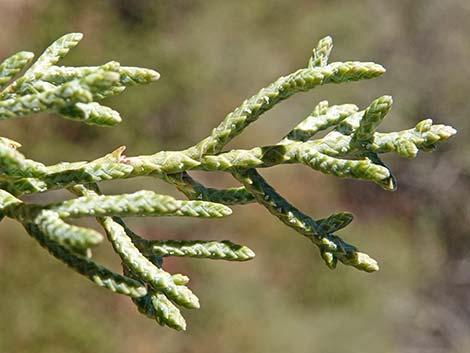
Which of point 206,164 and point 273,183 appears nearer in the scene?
point 206,164

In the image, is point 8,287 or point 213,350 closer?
point 8,287

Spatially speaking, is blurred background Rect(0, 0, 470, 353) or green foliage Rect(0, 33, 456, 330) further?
blurred background Rect(0, 0, 470, 353)

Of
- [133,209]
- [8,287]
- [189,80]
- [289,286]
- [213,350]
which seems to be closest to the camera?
[133,209]

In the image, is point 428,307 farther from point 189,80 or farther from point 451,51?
point 189,80

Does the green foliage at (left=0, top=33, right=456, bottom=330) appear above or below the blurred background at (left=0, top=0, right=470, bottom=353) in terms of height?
above

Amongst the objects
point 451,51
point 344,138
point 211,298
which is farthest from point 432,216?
point 344,138

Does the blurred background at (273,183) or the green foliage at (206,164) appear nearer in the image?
the green foliage at (206,164)

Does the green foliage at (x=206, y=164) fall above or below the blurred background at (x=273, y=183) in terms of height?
above

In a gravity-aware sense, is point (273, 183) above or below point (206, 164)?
below
